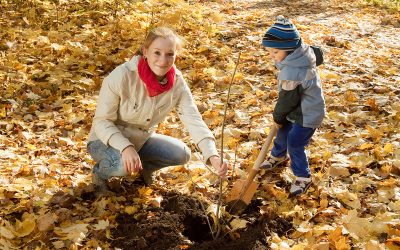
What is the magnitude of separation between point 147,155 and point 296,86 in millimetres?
1239

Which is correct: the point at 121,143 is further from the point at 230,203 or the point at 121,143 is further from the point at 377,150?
the point at 377,150

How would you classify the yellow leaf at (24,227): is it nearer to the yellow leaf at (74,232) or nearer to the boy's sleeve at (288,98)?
the yellow leaf at (74,232)

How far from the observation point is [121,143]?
260 centimetres

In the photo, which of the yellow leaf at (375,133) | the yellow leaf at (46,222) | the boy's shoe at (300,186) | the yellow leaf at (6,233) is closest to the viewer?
the yellow leaf at (6,233)

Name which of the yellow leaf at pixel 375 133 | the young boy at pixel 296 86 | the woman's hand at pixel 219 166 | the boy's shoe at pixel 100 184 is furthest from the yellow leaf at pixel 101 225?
the yellow leaf at pixel 375 133

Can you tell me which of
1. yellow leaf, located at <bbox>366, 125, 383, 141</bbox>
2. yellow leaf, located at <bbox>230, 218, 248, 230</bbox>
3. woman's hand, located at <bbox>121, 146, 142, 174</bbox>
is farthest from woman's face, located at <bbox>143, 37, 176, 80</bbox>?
yellow leaf, located at <bbox>366, 125, 383, 141</bbox>

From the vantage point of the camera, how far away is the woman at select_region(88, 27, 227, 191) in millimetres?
2578

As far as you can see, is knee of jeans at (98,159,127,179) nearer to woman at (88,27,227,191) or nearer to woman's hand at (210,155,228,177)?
woman at (88,27,227,191)

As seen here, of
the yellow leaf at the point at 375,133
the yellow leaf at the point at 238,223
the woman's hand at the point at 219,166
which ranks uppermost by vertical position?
the woman's hand at the point at 219,166

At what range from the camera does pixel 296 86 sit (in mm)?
2770

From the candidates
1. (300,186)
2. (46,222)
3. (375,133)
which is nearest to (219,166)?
(300,186)

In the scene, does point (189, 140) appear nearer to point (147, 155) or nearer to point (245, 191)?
point (147, 155)

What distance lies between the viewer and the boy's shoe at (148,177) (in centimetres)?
312

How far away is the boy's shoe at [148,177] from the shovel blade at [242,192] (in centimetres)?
64
